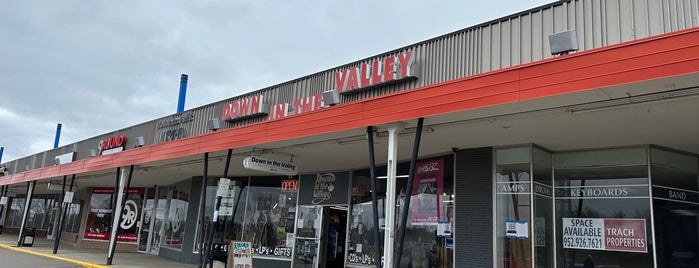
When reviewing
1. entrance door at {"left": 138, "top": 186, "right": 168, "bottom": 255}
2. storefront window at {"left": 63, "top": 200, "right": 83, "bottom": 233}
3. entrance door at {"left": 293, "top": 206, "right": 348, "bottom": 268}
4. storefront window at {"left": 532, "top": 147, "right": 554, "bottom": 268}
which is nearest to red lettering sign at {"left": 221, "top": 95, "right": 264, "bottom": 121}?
entrance door at {"left": 293, "top": 206, "right": 348, "bottom": 268}

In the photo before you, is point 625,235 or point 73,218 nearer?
point 625,235

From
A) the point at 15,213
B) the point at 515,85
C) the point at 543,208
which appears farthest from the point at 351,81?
the point at 15,213

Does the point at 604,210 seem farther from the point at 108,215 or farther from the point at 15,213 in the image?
the point at 15,213

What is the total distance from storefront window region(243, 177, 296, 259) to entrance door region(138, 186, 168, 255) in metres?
6.75

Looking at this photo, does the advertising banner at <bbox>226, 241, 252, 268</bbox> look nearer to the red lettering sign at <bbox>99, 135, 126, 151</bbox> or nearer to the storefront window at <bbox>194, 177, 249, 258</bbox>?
the storefront window at <bbox>194, 177, 249, 258</bbox>

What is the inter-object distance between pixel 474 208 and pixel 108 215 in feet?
76.6

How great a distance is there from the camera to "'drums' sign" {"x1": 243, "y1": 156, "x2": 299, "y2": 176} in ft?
36.6

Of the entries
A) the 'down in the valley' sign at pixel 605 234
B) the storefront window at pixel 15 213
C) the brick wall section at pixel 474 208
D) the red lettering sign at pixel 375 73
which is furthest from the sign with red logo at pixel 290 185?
the storefront window at pixel 15 213

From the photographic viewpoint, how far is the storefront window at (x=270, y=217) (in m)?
16.1

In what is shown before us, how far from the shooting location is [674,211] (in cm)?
987

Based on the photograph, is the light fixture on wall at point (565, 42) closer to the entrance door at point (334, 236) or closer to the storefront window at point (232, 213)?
the entrance door at point (334, 236)

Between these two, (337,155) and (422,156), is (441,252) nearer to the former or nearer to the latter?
(422,156)

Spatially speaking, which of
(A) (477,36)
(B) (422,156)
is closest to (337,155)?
(B) (422,156)

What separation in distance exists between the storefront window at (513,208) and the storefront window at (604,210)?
31.2 inches
